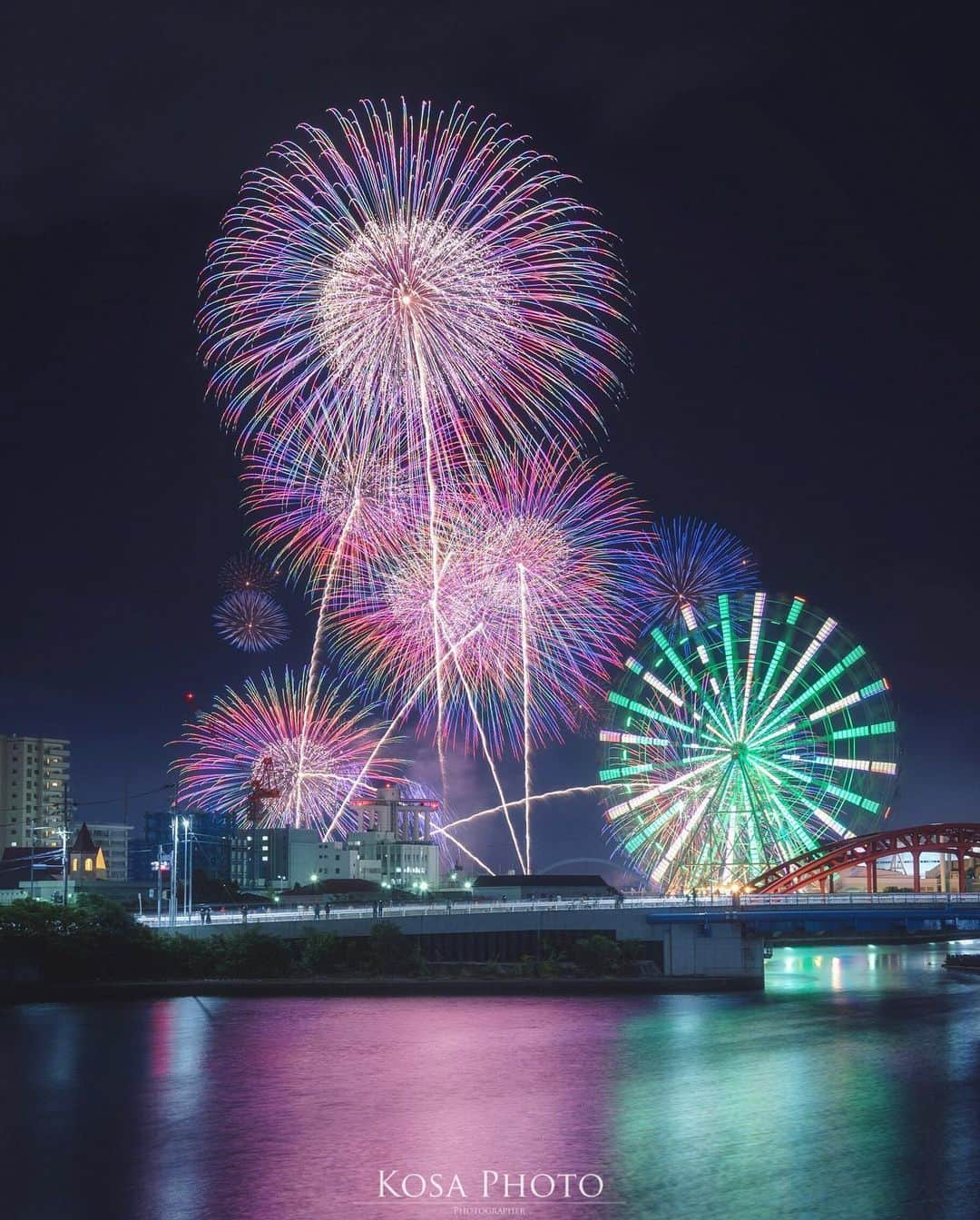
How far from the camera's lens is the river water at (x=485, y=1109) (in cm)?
3294

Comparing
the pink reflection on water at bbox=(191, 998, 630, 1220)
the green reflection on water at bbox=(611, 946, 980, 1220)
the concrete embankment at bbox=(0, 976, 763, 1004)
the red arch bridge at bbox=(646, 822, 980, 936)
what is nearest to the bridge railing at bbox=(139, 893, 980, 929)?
the red arch bridge at bbox=(646, 822, 980, 936)

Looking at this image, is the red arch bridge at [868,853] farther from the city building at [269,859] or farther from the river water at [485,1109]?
the city building at [269,859]

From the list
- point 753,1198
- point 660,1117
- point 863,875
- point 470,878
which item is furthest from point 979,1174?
point 470,878

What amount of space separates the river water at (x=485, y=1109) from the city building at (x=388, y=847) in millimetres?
71991

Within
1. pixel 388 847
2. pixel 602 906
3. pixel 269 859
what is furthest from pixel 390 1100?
pixel 388 847

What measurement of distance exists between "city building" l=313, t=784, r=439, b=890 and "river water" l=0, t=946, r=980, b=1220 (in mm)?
71991

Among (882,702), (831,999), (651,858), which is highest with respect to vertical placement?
(882,702)

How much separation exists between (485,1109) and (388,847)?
103 m

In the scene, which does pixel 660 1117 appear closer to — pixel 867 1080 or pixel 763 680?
pixel 867 1080

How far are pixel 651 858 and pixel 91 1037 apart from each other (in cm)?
3821

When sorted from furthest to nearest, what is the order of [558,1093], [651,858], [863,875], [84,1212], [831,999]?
[863,875] → [651,858] → [831,999] → [558,1093] → [84,1212]

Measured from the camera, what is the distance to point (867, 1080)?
46.9 meters

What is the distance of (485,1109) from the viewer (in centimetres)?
4203

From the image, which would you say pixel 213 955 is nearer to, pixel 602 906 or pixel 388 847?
pixel 602 906
